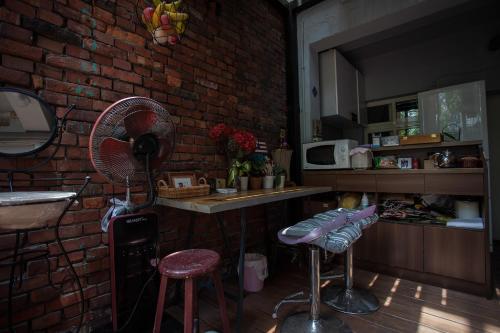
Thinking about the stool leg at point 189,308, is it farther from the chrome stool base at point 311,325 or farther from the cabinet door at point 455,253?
the cabinet door at point 455,253

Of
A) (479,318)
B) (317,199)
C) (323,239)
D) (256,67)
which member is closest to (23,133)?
(323,239)

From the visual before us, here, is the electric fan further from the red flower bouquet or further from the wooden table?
the red flower bouquet

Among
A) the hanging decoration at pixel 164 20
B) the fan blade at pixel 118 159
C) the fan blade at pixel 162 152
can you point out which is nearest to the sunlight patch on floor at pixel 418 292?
the fan blade at pixel 162 152

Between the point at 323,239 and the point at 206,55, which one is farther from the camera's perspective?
the point at 206,55

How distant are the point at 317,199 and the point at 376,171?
748 mm

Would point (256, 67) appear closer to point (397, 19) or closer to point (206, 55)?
point (206, 55)

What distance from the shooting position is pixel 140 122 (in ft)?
4.16

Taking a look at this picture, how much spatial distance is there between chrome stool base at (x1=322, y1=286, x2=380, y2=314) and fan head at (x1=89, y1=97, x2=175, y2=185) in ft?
5.28

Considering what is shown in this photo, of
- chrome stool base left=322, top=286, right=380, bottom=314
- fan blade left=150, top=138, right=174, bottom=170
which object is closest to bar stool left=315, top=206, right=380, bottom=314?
chrome stool base left=322, top=286, right=380, bottom=314

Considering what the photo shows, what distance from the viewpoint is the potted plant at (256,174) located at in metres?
2.21

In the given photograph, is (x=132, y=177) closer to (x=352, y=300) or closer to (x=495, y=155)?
(x=352, y=300)

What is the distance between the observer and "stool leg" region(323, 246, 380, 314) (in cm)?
177

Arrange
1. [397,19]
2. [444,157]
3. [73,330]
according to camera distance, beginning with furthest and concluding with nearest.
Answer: [397,19]
[444,157]
[73,330]

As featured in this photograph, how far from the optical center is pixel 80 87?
1.48 meters
